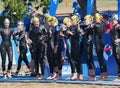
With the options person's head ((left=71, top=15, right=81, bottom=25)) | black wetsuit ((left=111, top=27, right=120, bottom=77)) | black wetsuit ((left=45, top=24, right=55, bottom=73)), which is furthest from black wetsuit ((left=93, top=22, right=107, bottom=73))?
black wetsuit ((left=45, top=24, right=55, bottom=73))

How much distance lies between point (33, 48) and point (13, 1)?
7728 millimetres

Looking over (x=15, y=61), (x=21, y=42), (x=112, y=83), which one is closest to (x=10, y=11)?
(x=15, y=61)

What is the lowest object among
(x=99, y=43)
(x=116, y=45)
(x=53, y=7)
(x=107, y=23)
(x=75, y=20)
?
(x=116, y=45)

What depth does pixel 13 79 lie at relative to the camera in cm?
1593

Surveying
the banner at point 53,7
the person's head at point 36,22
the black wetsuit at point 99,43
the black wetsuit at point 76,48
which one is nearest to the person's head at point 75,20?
the black wetsuit at point 76,48

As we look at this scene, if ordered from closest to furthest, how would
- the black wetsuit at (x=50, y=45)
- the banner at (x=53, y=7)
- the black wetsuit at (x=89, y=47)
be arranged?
the black wetsuit at (x=89, y=47) → the black wetsuit at (x=50, y=45) → the banner at (x=53, y=7)

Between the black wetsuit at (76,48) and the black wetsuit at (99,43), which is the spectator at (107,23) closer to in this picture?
the black wetsuit at (99,43)

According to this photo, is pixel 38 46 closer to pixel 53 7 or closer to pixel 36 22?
pixel 36 22

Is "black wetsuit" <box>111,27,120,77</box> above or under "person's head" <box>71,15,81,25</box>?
under

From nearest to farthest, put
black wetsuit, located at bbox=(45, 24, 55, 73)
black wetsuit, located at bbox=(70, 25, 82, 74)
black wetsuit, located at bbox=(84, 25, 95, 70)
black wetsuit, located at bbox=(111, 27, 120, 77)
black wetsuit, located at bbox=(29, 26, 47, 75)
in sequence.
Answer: black wetsuit, located at bbox=(111, 27, 120, 77) → black wetsuit, located at bbox=(84, 25, 95, 70) → black wetsuit, located at bbox=(70, 25, 82, 74) → black wetsuit, located at bbox=(45, 24, 55, 73) → black wetsuit, located at bbox=(29, 26, 47, 75)

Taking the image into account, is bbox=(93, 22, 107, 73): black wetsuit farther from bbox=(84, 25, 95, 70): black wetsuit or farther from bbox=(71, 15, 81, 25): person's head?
bbox=(71, 15, 81, 25): person's head

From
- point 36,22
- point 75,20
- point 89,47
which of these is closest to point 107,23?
point 89,47

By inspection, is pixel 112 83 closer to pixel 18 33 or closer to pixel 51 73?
pixel 51 73

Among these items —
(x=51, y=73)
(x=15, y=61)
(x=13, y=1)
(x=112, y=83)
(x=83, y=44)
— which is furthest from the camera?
(x=13, y=1)
